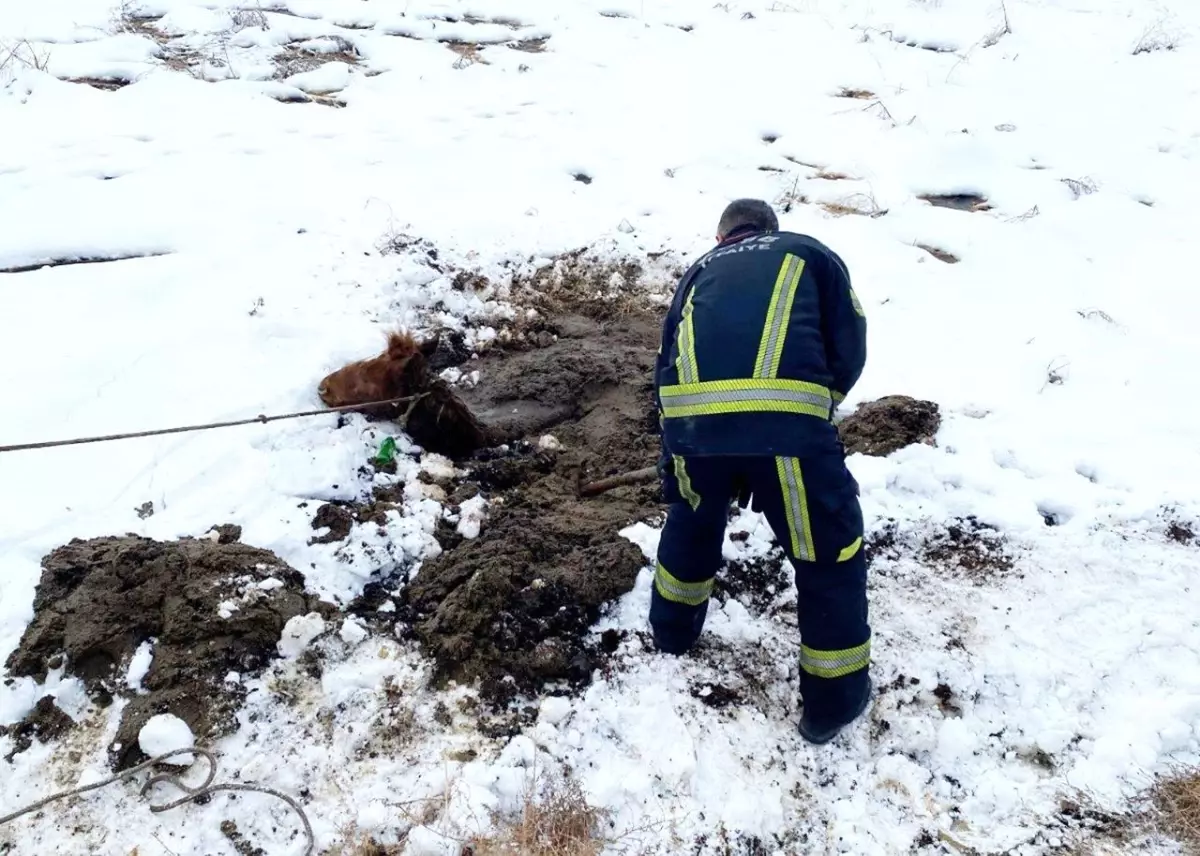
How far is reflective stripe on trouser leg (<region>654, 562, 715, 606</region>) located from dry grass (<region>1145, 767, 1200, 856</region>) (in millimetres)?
1535

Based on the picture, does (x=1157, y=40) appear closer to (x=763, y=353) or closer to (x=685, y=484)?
(x=763, y=353)

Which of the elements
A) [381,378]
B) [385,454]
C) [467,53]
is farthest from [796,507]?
[467,53]

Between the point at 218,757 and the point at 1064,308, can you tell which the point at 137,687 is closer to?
the point at 218,757

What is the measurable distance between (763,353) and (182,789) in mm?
2218

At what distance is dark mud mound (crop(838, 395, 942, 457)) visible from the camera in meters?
3.95

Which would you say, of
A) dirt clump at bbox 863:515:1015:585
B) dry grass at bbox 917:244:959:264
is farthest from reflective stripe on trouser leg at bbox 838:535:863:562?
dry grass at bbox 917:244:959:264

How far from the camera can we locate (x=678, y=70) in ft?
25.7

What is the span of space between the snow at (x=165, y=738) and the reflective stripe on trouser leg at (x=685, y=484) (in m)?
1.77

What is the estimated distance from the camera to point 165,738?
2.60 meters

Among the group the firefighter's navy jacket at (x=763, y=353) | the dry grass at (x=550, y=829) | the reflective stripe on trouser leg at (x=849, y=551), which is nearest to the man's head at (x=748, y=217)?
the firefighter's navy jacket at (x=763, y=353)

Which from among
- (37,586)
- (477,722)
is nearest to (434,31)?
(37,586)

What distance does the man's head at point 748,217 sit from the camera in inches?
115

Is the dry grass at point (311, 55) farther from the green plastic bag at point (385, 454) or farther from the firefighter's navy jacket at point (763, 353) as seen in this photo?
the firefighter's navy jacket at point (763, 353)

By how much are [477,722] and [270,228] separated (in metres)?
3.73
